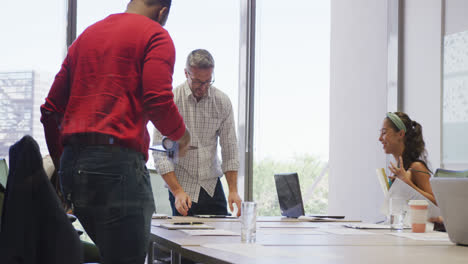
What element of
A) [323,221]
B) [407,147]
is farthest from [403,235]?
[407,147]

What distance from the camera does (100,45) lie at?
5.48ft

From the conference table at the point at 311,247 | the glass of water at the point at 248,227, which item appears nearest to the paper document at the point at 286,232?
the conference table at the point at 311,247

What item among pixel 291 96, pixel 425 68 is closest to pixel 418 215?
pixel 291 96

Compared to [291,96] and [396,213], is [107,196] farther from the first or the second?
[291,96]

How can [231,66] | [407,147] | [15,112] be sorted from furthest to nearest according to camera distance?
[231,66] < [15,112] < [407,147]

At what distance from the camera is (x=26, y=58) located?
4.25 metres

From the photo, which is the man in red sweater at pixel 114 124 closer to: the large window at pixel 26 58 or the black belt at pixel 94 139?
the black belt at pixel 94 139

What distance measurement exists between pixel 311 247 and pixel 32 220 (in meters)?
0.89

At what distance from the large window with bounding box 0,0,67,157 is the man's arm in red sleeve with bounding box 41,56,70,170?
2.56 meters

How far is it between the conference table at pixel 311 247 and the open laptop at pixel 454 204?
0.04 metres

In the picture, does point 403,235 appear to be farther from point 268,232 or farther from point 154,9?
point 154,9

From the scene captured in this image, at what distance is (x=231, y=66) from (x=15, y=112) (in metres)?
1.80

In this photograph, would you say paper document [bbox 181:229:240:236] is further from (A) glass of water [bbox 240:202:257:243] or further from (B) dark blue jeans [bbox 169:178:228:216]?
(B) dark blue jeans [bbox 169:178:228:216]

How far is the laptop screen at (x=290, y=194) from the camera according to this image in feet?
10.7
